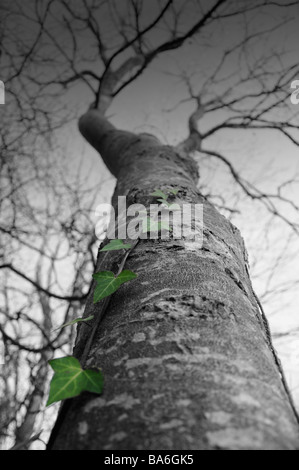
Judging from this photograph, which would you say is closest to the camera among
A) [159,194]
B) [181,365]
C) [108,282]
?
[181,365]

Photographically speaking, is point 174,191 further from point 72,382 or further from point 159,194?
point 72,382

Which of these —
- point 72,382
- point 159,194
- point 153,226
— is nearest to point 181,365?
point 72,382

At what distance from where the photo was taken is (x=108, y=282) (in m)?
0.72

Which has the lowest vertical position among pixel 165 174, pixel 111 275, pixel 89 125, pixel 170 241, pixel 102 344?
pixel 102 344

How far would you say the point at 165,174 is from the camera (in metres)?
1.47

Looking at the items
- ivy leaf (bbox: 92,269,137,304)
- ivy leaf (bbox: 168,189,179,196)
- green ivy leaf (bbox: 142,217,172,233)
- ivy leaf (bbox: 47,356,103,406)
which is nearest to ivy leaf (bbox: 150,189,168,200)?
ivy leaf (bbox: 168,189,179,196)

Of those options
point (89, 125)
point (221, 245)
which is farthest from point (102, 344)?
point (89, 125)

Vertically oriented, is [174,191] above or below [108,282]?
above

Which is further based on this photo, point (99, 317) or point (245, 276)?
point (245, 276)

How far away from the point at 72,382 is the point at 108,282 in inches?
10.1

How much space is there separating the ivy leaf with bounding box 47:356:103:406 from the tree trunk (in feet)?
0.05
